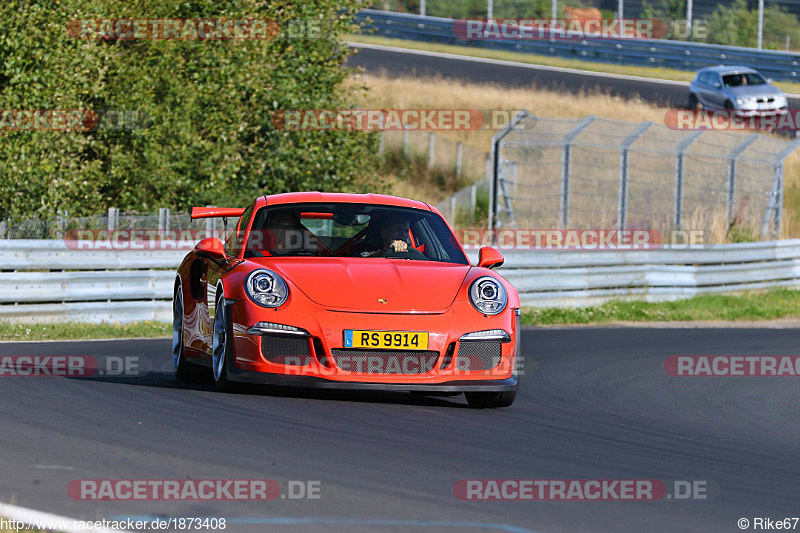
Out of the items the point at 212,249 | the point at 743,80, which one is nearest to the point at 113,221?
the point at 212,249

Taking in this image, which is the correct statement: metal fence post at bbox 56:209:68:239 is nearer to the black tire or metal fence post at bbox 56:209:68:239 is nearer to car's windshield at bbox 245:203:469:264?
the black tire

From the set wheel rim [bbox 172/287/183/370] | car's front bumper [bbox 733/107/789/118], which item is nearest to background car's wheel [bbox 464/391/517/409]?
wheel rim [bbox 172/287/183/370]

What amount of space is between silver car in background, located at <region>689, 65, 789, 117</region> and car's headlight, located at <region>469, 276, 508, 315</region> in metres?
27.9

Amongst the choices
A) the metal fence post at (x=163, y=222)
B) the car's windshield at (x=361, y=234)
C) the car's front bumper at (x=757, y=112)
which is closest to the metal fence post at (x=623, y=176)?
the metal fence post at (x=163, y=222)

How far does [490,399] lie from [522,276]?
9418 millimetres

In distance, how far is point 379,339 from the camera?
7.45 m

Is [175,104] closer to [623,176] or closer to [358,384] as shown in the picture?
[623,176]

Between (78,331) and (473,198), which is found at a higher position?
(78,331)

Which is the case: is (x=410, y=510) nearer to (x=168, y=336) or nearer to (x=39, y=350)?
(x=39, y=350)

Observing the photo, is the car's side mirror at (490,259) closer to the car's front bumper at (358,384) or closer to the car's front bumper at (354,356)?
the car's front bumper at (354,356)

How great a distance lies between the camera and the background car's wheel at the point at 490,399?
26.6ft

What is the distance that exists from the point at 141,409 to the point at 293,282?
1165 mm

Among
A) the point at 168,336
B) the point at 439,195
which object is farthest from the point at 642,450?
the point at 439,195

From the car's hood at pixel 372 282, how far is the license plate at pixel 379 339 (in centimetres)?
14
